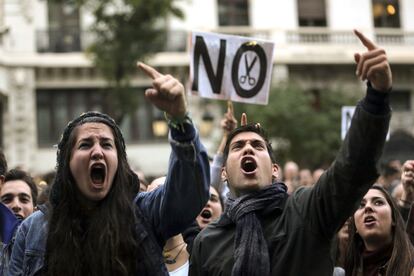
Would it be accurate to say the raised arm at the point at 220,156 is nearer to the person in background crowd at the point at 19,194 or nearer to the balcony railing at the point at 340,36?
the person in background crowd at the point at 19,194

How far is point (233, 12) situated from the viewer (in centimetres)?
2502

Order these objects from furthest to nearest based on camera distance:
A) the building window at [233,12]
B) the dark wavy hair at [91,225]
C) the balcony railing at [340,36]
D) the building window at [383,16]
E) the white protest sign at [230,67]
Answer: the building window at [383,16] < the building window at [233,12] < the balcony railing at [340,36] < the white protest sign at [230,67] < the dark wavy hair at [91,225]

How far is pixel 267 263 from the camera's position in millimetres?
3283

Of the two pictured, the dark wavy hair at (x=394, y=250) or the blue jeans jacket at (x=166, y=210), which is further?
the dark wavy hair at (x=394, y=250)

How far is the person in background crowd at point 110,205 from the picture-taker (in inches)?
110

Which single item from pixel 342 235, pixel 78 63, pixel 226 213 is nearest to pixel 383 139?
pixel 226 213

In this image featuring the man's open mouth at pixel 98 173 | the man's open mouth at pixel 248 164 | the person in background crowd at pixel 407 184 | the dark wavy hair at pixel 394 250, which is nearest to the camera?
the man's open mouth at pixel 98 173

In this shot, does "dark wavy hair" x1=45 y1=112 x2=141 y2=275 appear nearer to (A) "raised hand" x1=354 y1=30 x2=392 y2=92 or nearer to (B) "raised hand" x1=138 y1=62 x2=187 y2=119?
(B) "raised hand" x1=138 y1=62 x2=187 y2=119

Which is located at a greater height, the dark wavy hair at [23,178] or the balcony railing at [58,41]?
the balcony railing at [58,41]

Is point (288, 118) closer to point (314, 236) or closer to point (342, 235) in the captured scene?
point (342, 235)

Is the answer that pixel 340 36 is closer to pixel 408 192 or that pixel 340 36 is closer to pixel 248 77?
pixel 248 77

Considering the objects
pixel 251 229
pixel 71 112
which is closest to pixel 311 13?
pixel 71 112

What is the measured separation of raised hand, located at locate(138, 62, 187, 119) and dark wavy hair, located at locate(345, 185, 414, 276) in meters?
1.99

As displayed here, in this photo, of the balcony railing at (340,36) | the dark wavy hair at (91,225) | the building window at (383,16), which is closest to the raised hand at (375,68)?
the dark wavy hair at (91,225)
